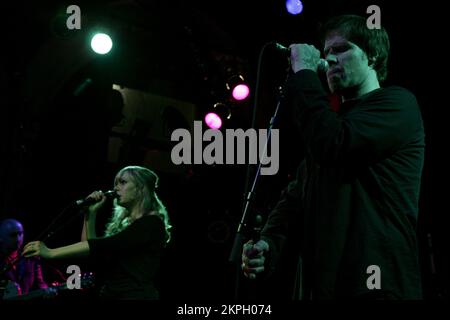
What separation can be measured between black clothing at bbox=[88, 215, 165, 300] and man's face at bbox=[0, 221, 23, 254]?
2.72 m

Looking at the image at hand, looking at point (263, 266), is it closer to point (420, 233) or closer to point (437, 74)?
point (437, 74)

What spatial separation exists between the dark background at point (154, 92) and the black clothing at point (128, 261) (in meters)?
1.94

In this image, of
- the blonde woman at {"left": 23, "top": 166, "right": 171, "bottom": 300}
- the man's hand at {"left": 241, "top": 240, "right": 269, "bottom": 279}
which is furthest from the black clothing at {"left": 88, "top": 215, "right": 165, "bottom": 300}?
the man's hand at {"left": 241, "top": 240, "right": 269, "bottom": 279}

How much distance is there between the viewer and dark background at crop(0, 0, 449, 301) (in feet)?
19.8

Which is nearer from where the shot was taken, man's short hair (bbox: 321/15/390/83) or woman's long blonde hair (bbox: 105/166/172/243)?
man's short hair (bbox: 321/15/390/83)

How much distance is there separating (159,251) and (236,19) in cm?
390

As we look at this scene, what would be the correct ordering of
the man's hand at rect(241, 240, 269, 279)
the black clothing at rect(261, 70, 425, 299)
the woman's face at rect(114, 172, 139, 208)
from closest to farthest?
the black clothing at rect(261, 70, 425, 299)
the man's hand at rect(241, 240, 269, 279)
the woman's face at rect(114, 172, 139, 208)

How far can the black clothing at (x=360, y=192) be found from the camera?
151 centimetres

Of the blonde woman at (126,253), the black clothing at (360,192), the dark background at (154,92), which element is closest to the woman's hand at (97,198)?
the blonde woman at (126,253)

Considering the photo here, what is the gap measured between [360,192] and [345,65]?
1.75ft

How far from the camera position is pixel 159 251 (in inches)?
154

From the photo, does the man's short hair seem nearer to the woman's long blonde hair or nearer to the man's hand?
the man's hand

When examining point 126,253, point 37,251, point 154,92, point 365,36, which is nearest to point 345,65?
point 365,36

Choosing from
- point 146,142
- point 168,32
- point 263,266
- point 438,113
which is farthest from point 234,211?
point 263,266
